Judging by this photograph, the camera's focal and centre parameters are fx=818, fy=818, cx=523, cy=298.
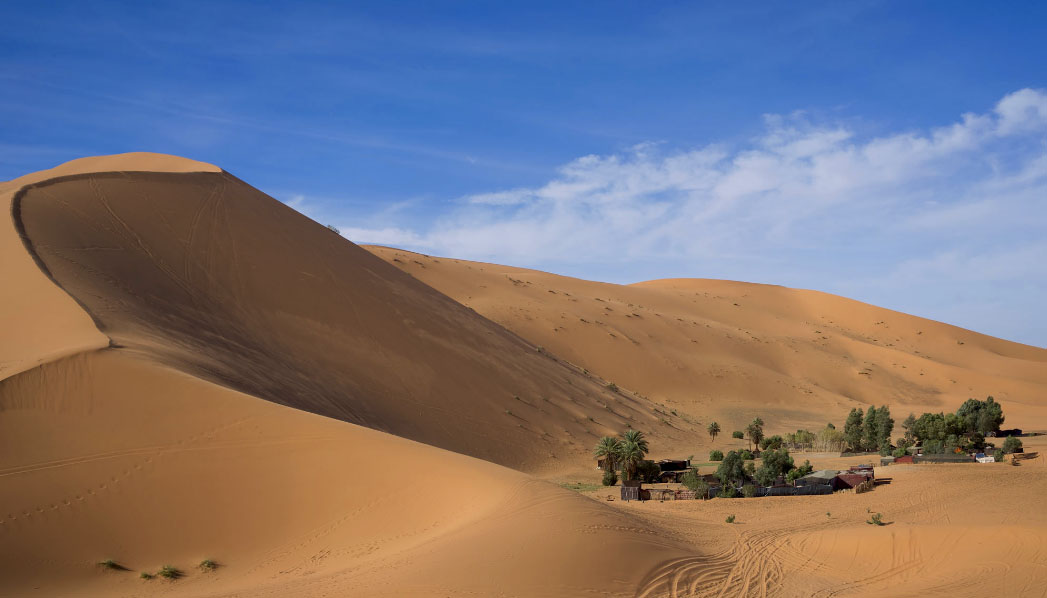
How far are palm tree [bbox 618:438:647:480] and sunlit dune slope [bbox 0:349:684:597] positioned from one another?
1206cm

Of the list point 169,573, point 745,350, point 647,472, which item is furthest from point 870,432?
point 169,573

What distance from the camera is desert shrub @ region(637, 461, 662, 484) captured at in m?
29.6

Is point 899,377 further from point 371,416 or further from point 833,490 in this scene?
point 371,416

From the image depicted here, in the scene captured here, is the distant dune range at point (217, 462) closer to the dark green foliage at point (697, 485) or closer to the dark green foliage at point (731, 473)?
the dark green foliage at point (697, 485)

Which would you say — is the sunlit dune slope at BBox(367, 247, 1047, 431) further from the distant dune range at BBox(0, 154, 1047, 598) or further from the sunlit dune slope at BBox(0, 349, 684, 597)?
the sunlit dune slope at BBox(0, 349, 684, 597)

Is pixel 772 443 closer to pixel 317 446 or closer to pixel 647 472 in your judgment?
pixel 647 472

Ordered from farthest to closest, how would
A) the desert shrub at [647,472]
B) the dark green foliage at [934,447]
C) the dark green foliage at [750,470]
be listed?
1. the dark green foliage at [934,447]
2. the desert shrub at [647,472]
3. the dark green foliage at [750,470]

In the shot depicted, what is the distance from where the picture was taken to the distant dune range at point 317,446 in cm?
1317

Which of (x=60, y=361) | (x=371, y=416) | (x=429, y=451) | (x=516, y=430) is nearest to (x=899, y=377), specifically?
(x=516, y=430)

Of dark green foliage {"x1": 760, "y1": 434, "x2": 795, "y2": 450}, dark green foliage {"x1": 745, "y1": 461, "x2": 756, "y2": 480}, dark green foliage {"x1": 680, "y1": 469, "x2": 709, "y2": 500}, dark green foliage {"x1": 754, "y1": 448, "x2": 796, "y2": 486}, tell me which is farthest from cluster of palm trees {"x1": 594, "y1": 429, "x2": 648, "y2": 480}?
dark green foliage {"x1": 760, "y1": 434, "x2": 795, "y2": 450}

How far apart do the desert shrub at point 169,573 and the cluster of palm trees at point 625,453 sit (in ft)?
58.9

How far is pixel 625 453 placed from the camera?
93.5ft

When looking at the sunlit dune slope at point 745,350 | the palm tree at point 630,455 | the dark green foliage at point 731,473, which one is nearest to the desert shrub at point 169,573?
the palm tree at point 630,455

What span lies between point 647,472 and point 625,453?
181cm
